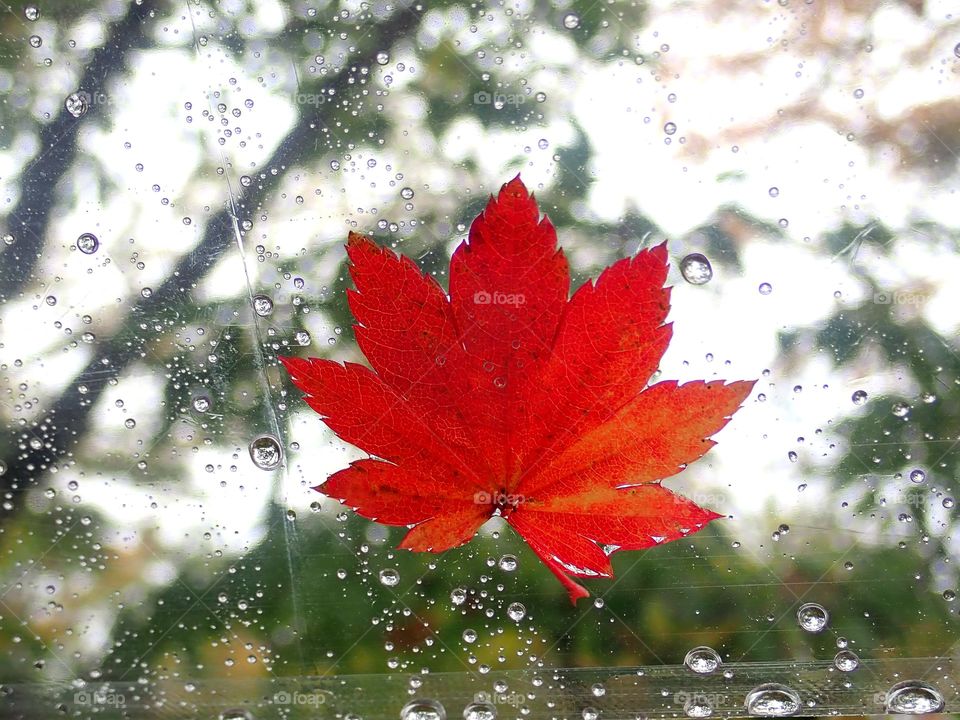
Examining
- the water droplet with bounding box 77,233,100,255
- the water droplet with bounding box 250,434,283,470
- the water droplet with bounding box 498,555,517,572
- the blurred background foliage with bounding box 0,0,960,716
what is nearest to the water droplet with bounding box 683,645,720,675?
the blurred background foliage with bounding box 0,0,960,716

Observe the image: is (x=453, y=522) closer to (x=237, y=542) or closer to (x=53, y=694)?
(x=237, y=542)

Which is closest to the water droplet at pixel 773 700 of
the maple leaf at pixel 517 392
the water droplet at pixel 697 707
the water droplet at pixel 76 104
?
the water droplet at pixel 697 707

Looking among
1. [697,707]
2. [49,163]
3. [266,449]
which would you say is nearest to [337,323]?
[266,449]

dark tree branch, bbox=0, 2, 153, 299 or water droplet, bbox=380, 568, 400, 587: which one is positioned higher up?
dark tree branch, bbox=0, 2, 153, 299

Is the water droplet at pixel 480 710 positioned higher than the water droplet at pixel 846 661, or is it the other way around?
the water droplet at pixel 846 661

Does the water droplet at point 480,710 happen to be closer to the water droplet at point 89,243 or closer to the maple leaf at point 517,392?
the maple leaf at point 517,392

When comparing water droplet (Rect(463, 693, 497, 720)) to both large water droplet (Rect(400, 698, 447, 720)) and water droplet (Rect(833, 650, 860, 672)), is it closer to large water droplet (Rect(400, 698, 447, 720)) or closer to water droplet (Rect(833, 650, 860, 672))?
large water droplet (Rect(400, 698, 447, 720))

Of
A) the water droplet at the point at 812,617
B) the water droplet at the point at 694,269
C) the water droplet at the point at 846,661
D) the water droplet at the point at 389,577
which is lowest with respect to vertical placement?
the water droplet at the point at 846,661
